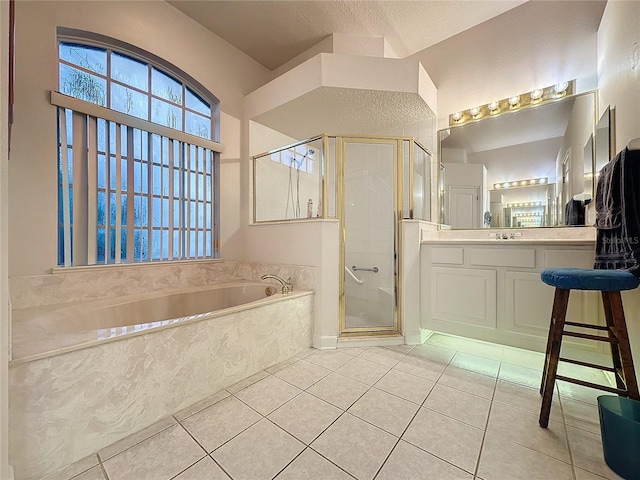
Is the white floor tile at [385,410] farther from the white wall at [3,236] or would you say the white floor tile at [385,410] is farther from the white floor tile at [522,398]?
the white wall at [3,236]

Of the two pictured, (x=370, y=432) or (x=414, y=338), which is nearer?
(x=370, y=432)

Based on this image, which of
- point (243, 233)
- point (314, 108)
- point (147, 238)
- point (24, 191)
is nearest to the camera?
point (24, 191)

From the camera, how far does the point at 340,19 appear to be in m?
2.55

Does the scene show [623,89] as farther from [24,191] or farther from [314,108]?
[24,191]

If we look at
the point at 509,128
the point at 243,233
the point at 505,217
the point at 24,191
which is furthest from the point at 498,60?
the point at 24,191

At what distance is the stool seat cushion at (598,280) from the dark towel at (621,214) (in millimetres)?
66

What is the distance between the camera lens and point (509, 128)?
2479 millimetres

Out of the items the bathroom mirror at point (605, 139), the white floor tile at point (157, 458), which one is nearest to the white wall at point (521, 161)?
the bathroom mirror at point (605, 139)

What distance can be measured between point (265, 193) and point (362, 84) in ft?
5.08

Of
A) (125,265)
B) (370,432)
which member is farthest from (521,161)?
(125,265)

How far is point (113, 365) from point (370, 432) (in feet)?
3.98

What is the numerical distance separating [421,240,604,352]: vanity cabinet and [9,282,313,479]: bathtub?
125 centimetres

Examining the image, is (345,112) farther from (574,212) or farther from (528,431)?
(528,431)

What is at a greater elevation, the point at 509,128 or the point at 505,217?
the point at 509,128
